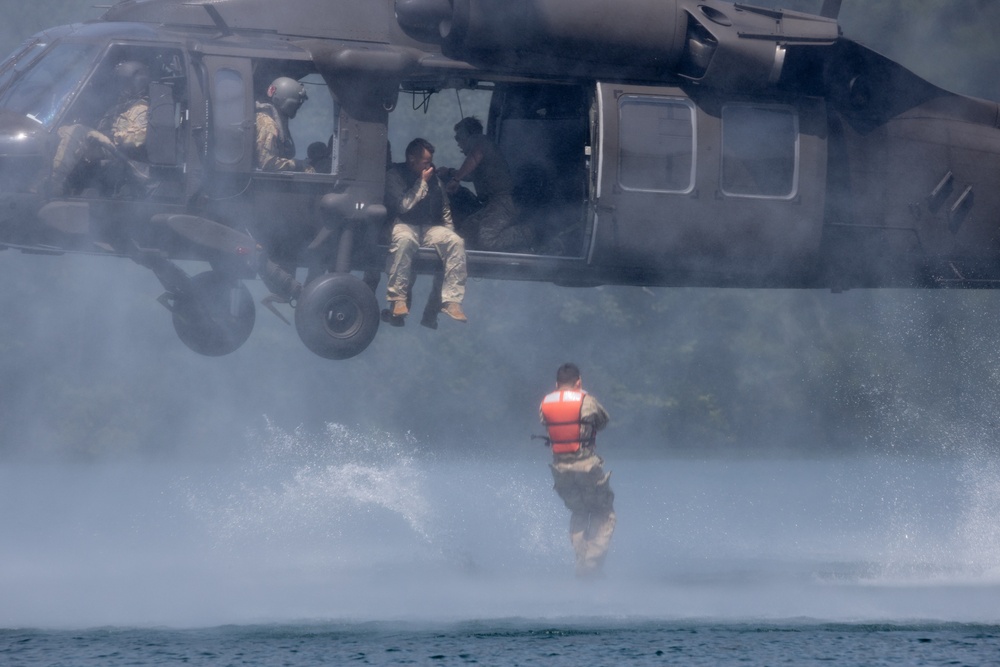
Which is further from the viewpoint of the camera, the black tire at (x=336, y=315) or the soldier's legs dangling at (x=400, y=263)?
the soldier's legs dangling at (x=400, y=263)

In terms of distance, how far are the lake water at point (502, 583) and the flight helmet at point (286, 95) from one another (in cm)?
413

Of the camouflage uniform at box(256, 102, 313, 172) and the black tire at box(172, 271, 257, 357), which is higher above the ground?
the camouflage uniform at box(256, 102, 313, 172)

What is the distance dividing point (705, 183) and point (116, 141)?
14.9 feet

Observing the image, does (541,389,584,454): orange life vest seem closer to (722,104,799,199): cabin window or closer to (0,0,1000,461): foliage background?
(722,104,799,199): cabin window

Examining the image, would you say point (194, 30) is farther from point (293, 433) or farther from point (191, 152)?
point (293, 433)

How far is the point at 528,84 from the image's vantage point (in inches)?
512

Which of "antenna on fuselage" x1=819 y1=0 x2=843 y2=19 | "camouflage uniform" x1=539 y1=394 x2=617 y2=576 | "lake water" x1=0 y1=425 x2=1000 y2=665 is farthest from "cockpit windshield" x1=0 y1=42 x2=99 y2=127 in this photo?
"antenna on fuselage" x1=819 y1=0 x2=843 y2=19

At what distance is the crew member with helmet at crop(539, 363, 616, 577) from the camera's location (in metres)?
13.4

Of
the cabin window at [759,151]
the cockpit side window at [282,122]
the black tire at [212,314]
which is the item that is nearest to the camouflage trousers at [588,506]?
the cabin window at [759,151]

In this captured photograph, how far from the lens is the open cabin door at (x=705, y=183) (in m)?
12.2

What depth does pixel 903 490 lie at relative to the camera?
106 feet

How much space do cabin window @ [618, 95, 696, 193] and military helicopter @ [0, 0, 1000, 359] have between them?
0.02 metres

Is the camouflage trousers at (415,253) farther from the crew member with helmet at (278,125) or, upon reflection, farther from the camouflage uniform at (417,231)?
the crew member with helmet at (278,125)

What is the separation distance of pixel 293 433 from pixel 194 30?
3696 cm
